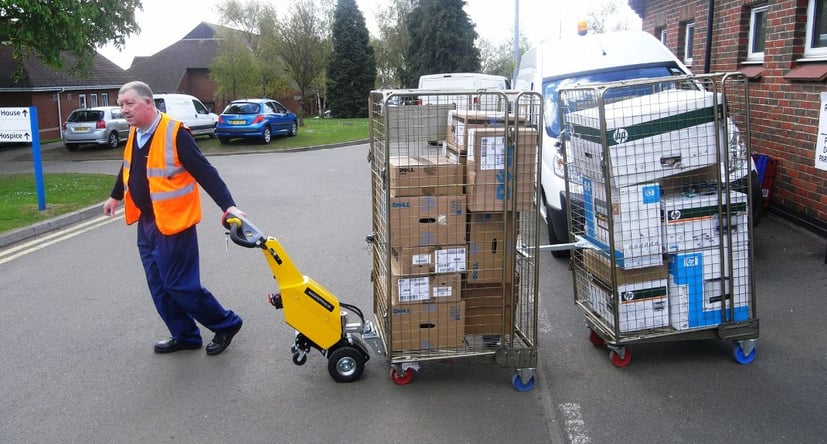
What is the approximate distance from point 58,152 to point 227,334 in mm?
23912

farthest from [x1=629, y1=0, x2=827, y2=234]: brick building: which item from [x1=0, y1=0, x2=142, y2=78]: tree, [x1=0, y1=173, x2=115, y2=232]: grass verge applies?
[x1=0, y1=0, x2=142, y2=78]: tree

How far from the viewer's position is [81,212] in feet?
38.9

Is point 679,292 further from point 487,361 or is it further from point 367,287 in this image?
point 367,287

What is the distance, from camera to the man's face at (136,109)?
5047 mm

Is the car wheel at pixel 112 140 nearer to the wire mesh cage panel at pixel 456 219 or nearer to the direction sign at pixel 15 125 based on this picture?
the direction sign at pixel 15 125

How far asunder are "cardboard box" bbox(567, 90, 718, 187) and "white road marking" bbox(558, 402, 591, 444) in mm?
1455

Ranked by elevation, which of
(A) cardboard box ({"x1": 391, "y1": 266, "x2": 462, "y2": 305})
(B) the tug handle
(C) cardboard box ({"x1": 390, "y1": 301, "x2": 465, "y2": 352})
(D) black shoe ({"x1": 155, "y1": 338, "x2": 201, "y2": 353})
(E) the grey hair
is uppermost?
(E) the grey hair

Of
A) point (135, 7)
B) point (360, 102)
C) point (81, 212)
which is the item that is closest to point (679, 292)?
point (81, 212)

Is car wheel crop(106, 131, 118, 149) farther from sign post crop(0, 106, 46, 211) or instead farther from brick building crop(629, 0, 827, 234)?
brick building crop(629, 0, 827, 234)

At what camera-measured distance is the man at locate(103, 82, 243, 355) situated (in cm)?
508

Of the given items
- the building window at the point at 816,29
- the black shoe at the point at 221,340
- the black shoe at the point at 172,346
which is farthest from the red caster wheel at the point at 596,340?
the building window at the point at 816,29

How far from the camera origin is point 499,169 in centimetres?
447

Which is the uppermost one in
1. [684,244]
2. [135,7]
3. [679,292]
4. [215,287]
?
[135,7]

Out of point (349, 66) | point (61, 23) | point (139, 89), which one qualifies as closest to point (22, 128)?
point (61, 23)
